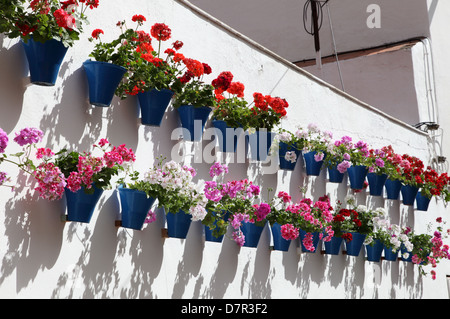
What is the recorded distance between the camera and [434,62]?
365 inches

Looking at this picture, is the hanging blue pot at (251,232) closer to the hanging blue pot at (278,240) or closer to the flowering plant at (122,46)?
the hanging blue pot at (278,240)

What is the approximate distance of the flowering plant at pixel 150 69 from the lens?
3689mm

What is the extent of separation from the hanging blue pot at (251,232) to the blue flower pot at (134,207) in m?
1.08

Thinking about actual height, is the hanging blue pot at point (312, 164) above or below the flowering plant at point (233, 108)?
below

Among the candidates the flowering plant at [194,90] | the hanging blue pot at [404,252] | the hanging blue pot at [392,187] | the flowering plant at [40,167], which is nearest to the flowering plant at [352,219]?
the hanging blue pot at [392,187]

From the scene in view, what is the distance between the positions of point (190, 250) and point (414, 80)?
5.69 m

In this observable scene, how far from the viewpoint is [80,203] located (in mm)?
3184

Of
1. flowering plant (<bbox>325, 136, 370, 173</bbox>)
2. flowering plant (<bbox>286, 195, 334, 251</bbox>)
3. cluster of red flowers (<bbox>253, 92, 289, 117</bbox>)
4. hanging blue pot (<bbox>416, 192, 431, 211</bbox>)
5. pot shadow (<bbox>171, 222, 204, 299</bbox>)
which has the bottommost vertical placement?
pot shadow (<bbox>171, 222, 204, 299</bbox>)

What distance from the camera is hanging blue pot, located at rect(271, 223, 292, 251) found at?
477cm

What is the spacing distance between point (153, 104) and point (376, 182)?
3.18 meters

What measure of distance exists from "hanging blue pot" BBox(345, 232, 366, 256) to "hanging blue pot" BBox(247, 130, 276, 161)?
1.42 m

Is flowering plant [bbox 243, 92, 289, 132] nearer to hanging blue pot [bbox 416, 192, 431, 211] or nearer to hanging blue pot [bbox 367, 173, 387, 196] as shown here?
hanging blue pot [bbox 367, 173, 387, 196]

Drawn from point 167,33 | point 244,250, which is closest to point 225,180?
point 244,250

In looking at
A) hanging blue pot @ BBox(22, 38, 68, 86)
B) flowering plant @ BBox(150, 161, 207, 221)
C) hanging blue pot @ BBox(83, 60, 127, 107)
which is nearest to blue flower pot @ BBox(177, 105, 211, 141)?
flowering plant @ BBox(150, 161, 207, 221)
